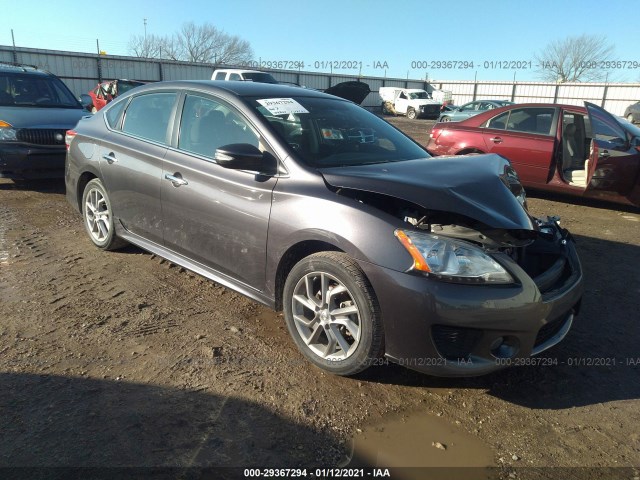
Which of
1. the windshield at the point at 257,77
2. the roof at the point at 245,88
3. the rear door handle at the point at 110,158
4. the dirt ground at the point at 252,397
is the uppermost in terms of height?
the windshield at the point at 257,77

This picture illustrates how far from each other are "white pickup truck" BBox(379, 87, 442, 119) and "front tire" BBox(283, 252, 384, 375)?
30333 millimetres

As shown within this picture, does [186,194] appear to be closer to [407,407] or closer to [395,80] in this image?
[407,407]

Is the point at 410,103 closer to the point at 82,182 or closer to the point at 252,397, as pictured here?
the point at 82,182

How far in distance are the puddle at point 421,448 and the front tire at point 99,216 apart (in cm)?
323

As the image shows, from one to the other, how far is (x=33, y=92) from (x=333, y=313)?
7591mm

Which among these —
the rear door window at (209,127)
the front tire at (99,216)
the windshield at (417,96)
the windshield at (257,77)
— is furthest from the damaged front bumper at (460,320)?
the windshield at (417,96)

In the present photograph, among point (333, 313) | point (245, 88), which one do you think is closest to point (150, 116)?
point (245, 88)

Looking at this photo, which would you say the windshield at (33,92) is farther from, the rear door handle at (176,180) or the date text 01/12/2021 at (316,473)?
the date text 01/12/2021 at (316,473)

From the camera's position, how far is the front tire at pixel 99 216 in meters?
4.57

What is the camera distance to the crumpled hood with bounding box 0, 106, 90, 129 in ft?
22.9

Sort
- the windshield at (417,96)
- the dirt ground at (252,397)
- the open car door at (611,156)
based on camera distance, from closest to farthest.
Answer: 1. the dirt ground at (252,397)
2. the open car door at (611,156)
3. the windshield at (417,96)

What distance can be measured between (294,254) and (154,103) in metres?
2.13

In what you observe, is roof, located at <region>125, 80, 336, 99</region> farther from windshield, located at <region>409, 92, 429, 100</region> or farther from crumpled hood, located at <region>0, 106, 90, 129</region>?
windshield, located at <region>409, 92, 429, 100</region>

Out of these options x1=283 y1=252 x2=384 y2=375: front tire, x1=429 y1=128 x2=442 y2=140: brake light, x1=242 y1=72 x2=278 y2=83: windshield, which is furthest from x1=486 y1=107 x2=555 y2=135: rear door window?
x1=242 y1=72 x2=278 y2=83: windshield
